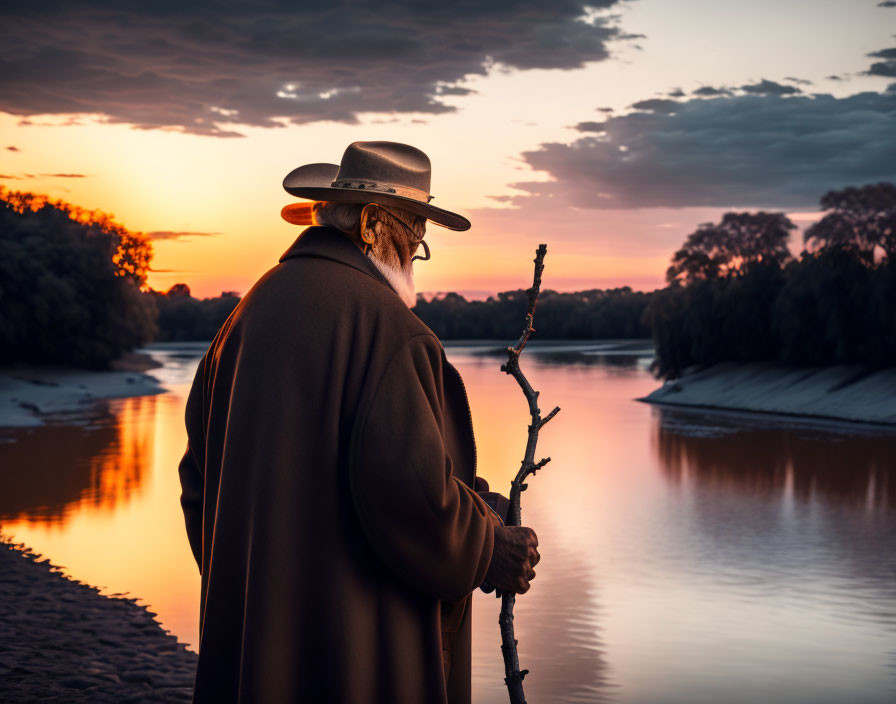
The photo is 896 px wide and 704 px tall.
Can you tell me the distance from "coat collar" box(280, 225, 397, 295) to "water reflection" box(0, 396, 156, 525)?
10.9 metres

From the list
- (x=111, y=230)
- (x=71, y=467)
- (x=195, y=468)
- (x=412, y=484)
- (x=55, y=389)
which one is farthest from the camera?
(x=111, y=230)

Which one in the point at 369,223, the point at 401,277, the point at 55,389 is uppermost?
the point at 369,223

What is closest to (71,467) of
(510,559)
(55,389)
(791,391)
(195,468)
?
(195,468)

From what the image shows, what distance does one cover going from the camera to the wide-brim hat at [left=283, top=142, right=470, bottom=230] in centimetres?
220

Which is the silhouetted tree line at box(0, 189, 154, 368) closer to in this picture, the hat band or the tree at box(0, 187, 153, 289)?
the tree at box(0, 187, 153, 289)

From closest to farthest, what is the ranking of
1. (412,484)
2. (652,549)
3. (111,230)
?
(412,484)
(652,549)
(111,230)

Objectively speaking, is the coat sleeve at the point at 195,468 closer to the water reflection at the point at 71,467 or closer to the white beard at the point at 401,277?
the white beard at the point at 401,277

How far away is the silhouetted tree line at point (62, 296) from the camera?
37875 millimetres

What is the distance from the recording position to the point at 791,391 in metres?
30.5

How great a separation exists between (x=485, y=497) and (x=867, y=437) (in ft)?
75.8

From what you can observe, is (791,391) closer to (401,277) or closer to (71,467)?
(71,467)

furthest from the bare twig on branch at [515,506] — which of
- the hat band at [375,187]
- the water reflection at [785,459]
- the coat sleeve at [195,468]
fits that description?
the water reflection at [785,459]

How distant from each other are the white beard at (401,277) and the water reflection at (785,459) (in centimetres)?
1375

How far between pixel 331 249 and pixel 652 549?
10206mm
